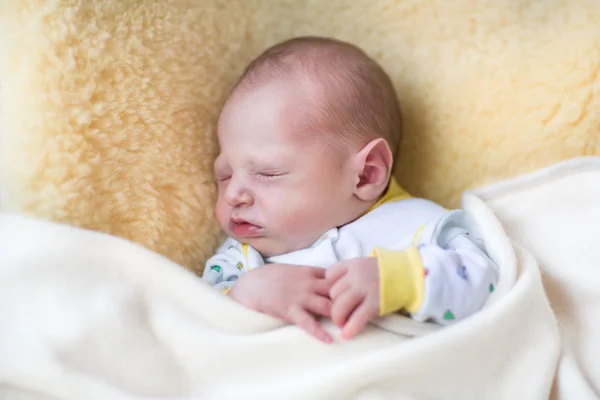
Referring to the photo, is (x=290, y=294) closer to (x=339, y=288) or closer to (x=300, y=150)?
(x=339, y=288)

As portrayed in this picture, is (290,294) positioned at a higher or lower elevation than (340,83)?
lower

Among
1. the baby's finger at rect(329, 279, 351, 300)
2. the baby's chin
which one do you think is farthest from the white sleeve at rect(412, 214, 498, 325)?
the baby's chin

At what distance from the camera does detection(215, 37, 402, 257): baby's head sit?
3.80ft

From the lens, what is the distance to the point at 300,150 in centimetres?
116

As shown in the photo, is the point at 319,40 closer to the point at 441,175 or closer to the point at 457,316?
the point at 441,175

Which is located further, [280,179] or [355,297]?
[280,179]

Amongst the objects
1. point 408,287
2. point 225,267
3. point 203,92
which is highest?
point 203,92

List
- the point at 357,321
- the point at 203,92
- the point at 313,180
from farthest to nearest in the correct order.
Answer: the point at 203,92, the point at 313,180, the point at 357,321

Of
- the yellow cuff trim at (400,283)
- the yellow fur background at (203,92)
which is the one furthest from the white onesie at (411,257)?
the yellow fur background at (203,92)

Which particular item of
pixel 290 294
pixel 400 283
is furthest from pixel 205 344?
pixel 400 283

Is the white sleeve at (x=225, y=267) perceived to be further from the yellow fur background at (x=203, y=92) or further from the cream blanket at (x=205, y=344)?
the cream blanket at (x=205, y=344)

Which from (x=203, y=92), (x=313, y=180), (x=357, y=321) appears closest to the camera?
(x=357, y=321)

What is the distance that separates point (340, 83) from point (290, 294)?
42 cm

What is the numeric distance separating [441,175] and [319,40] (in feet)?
1.14
